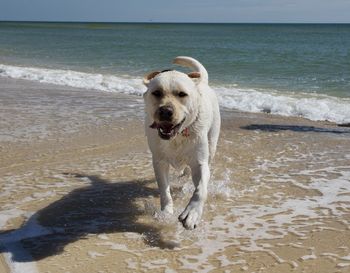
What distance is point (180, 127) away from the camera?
390cm

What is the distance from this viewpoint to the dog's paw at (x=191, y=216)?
142 inches

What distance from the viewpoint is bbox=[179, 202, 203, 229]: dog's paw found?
3596 millimetres

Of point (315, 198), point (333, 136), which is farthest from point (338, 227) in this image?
point (333, 136)

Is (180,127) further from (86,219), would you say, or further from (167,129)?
(86,219)

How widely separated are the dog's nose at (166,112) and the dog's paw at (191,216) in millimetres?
689

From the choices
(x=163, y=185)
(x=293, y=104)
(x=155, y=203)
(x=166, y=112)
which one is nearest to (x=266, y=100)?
(x=293, y=104)

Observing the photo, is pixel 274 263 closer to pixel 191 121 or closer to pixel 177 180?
pixel 191 121

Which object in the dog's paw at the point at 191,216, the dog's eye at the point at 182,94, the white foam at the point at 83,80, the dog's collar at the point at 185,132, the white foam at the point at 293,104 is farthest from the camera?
the white foam at the point at 83,80

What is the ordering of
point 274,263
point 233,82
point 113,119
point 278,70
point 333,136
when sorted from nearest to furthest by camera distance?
1. point 274,263
2. point 333,136
3. point 113,119
4. point 233,82
5. point 278,70

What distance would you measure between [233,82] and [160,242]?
13423mm

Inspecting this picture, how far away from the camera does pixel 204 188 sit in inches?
158

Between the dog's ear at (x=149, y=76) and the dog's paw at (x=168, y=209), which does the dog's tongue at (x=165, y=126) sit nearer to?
the dog's ear at (x=149, y=76)

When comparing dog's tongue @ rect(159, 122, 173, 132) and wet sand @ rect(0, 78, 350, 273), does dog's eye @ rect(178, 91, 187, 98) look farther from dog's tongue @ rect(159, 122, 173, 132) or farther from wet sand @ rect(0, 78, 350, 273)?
wet sand @ rect(0, 78, 350, 273)

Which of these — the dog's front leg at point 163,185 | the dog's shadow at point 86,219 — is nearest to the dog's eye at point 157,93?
the dog's front leg at point 163,185
